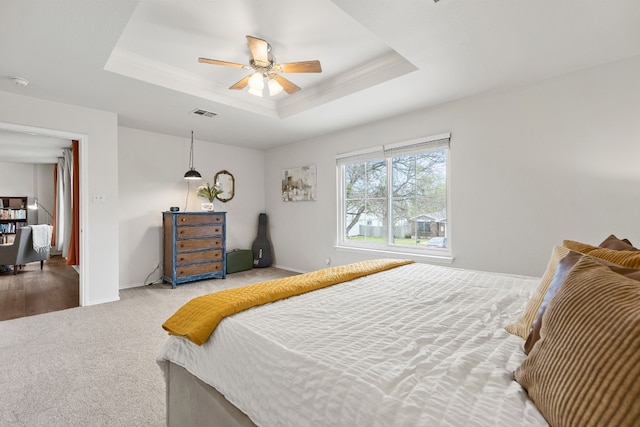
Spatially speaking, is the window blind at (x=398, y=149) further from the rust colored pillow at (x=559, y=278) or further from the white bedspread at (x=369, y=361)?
the rust colored pillow at (x=559, y=278)

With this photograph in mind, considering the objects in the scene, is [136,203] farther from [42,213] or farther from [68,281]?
[42,213]

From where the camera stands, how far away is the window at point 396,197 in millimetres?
3566

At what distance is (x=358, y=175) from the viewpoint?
4.46 metres

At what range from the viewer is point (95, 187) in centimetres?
352

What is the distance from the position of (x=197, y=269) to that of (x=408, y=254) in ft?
10.1

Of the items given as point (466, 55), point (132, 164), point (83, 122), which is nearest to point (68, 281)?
point (132, 164)

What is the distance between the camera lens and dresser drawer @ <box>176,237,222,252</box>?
4277mm

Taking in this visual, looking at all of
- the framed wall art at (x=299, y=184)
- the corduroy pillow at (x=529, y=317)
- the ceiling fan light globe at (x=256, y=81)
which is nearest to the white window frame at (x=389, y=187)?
the framed wall art at (x=299, y=184)

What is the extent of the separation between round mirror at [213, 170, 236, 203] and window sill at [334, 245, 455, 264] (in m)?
2.22

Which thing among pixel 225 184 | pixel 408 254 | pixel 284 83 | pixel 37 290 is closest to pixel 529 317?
pixel 284 83

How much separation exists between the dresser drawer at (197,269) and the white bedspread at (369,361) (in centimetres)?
310

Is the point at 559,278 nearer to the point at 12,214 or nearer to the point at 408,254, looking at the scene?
the point at 408,254

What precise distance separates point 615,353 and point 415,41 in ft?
7.34

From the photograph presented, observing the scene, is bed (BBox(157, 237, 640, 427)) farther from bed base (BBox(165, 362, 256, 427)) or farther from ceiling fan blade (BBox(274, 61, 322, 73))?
ceiling fan blade (BBox(274, 61, 322, 73))
